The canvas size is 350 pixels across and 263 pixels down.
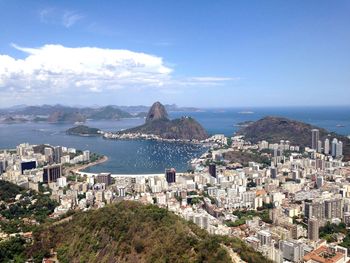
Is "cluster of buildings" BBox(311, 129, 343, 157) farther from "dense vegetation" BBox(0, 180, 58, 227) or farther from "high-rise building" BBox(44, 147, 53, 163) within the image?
"high-rise building" BBox(44, 147, 53, 163)

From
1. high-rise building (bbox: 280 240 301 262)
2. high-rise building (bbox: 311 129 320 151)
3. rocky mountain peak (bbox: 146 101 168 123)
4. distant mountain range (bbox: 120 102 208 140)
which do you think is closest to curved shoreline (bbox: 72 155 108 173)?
distant mountain range (bbox: 120 102 208 140)

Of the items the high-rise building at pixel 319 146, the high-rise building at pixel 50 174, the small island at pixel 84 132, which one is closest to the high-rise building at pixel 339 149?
the high-rise building at pixel 319 146

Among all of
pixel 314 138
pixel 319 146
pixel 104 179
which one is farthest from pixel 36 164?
pixel 314 138

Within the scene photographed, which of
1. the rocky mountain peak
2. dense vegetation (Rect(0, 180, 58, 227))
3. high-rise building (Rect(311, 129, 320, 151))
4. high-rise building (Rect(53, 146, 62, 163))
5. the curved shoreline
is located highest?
the rocky mountain peak

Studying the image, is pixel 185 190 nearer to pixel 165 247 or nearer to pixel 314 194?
pixel 314 194

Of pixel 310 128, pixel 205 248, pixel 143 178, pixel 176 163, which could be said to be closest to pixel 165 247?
pixel 205 248

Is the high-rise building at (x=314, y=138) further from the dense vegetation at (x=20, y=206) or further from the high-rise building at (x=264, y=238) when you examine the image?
the dense vegetation at (x=20, y=206)
